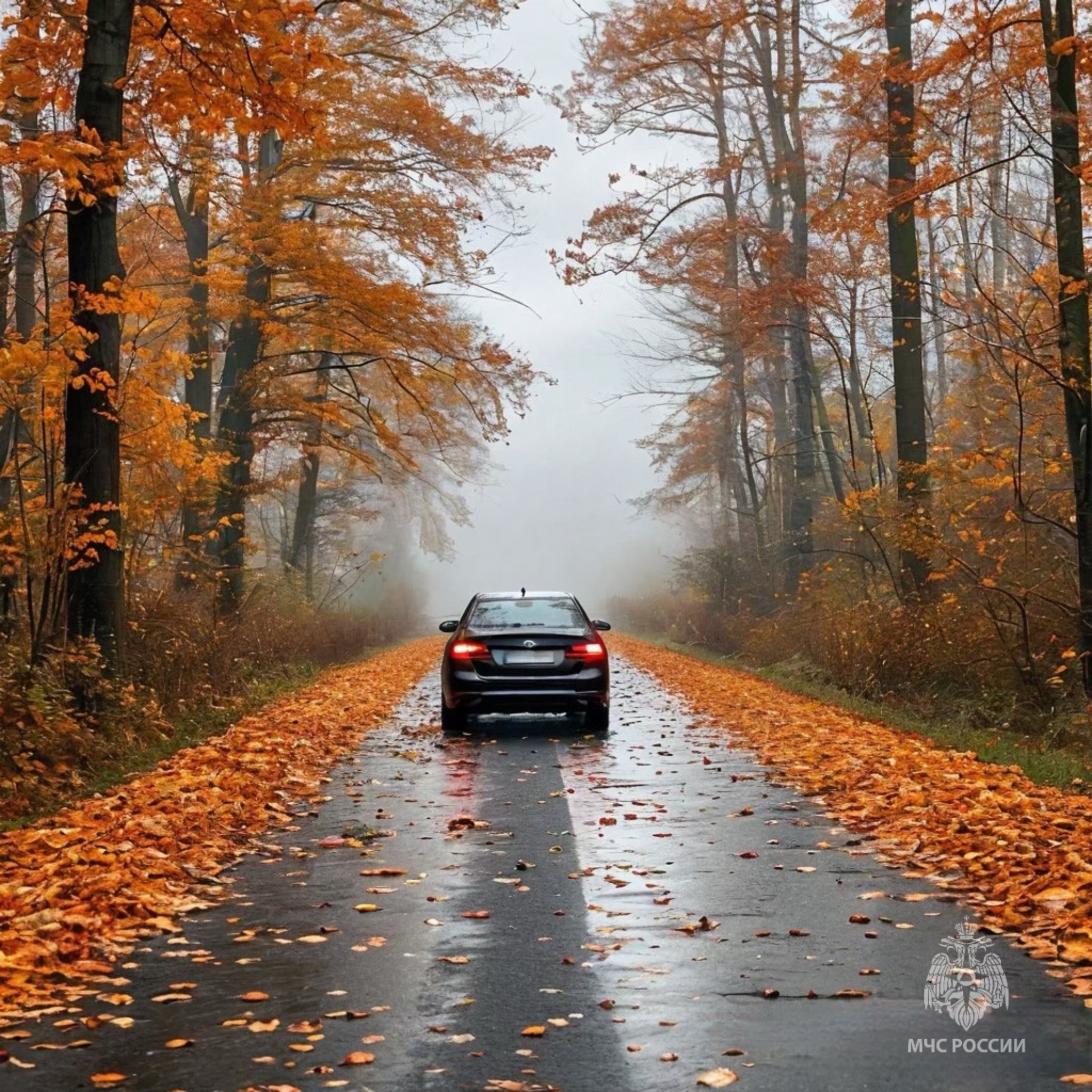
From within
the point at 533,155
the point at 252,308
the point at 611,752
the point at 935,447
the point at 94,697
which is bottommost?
the point at 611,752

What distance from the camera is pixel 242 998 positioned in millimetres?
5375

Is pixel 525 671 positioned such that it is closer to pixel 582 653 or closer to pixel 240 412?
pixel 582 653

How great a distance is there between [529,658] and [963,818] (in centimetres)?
715

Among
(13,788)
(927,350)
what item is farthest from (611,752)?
(927,350)

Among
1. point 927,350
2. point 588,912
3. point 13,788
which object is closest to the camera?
point 588,912

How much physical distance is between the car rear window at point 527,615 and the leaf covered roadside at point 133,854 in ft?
8.38

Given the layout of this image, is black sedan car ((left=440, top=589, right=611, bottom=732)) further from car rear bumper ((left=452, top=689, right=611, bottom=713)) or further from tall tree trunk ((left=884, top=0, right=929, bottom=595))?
tall tree trunk ((left=884, top=0, right=929, bottom=595))

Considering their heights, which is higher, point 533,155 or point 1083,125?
point 533,155

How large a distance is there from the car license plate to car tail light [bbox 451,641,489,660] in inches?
9.8

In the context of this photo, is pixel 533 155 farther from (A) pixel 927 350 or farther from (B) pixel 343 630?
(A) pixel 927 350

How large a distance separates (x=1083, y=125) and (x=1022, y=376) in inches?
146

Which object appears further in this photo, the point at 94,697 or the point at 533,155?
the point at 533,155

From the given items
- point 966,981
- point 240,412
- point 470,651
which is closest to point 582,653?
point 470,651

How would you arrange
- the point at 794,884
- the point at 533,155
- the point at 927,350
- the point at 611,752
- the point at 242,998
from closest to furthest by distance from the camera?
the point at 242,998 → the point at 794,884 → the point at 611,752 → the point at 533,155 → the point at 927,350
